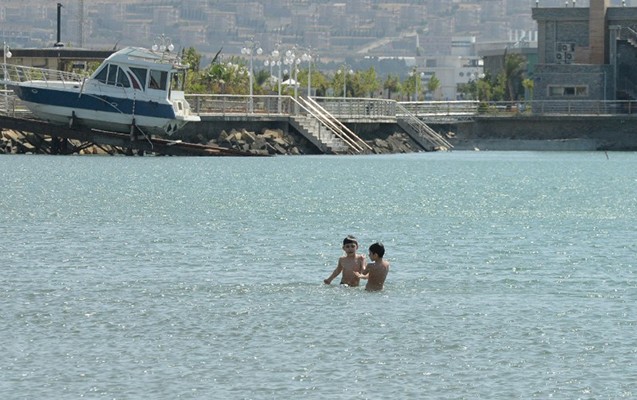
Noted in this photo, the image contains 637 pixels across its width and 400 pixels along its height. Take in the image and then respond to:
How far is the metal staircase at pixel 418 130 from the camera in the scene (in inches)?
3600

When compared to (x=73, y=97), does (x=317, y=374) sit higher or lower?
lower

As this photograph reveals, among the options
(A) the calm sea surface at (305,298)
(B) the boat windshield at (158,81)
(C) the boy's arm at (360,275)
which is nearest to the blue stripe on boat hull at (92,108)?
(B) the boat windshield at (158,81)

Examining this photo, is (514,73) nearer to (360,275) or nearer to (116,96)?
(116,96)

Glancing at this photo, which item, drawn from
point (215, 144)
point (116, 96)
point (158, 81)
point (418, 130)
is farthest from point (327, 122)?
point (116, 96)

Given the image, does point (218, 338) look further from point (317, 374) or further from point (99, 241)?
point (99, 241)

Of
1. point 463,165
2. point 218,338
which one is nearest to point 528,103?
point 463,165

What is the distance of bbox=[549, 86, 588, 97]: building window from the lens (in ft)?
317

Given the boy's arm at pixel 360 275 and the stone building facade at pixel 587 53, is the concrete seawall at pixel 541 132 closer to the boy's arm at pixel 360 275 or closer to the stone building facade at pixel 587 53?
the stone building facade at pixel 587 53

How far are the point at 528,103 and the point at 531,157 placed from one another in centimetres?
889

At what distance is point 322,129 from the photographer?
8188 cm

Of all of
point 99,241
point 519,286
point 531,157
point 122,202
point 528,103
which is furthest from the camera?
Result: point 528,103

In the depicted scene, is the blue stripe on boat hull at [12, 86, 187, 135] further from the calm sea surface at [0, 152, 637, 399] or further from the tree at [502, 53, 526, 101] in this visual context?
the tree at [502, 53, 526, 101]

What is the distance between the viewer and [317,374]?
836 inches

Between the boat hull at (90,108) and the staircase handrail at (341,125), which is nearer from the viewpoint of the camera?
the boat hull at (90,108)
